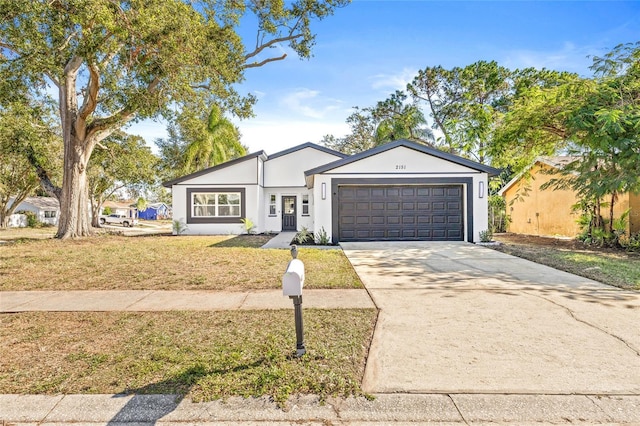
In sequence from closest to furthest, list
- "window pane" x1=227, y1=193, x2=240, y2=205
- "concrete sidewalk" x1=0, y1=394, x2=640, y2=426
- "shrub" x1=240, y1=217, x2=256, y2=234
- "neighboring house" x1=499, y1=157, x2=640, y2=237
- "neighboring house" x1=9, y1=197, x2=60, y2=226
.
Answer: "concrete sidewalk" x1=0, y1=394, x2=640, y2=426, "neighboring house" x1=499, y1=157, x2=640, y2=237, "shrub" x1=240, y1=217, x2=256, y2=234, "window pane" x1=227, y1=193, x2=240, y2=205, "neighboring house" x1=9, y1=197, x2=60, y2=226

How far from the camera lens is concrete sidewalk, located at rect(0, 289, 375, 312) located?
5.01 meters

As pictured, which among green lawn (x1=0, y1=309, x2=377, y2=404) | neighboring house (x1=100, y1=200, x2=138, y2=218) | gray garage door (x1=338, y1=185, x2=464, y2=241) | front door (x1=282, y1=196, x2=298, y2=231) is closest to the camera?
green lawn (x1=0, y1=309, x2=377, y2=404)

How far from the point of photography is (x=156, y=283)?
6.63 meters

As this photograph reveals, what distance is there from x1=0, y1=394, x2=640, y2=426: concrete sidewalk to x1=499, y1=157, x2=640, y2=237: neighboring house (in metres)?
13.8

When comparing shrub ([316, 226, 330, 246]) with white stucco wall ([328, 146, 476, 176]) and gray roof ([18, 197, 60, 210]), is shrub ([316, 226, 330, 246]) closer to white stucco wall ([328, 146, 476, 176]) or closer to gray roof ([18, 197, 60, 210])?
white stucco wall ([328, 146, 476, 176])

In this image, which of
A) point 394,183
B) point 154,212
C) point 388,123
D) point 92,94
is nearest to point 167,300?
point 394,183

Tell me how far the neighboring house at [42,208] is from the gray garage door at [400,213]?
39.4 m

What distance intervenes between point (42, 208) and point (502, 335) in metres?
50.5

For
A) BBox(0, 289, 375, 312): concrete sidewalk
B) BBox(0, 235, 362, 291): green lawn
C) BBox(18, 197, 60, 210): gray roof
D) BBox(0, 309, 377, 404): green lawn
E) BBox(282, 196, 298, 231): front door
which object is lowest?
BBox(0, 309, 377, 404): green lawn

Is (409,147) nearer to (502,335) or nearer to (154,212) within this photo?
(502,335)

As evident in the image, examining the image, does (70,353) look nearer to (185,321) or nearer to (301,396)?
(185,321)

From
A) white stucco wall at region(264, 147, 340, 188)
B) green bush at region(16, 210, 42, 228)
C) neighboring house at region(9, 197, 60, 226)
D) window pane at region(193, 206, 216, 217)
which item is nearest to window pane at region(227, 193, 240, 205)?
window pane at region(193, 206, 216, 217)

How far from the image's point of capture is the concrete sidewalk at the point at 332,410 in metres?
2.44

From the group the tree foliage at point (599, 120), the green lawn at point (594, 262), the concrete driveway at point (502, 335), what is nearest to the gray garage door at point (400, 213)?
the green lawn at point (594, 262)
